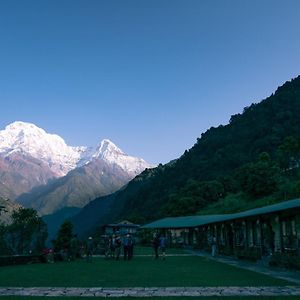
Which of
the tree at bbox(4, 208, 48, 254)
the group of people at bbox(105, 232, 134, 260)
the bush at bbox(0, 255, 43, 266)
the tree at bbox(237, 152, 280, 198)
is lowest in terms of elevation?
the bush at bbox(0, 255, 43, 266)

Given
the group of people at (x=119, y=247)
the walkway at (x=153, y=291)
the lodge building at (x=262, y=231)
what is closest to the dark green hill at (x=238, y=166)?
the lodge building at (x=262, y=231)

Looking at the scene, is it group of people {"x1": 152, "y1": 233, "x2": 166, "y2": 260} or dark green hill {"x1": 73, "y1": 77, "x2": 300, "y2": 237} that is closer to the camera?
group of people {"x1": 152, "y1": 233, "x2": 166, "y2": 260}

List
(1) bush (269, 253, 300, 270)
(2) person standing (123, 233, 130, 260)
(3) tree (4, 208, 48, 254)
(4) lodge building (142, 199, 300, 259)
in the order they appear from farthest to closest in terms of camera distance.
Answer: (3) tree (4, 208, 48, 254), (2) person standing (123, 233, 130, 260), (4) lodge building (142, 199, 300, 259), (1) bush (269, 253, 300, 270)

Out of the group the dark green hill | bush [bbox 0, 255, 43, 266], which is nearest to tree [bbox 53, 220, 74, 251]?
bush [bbox 0, 255, 43, 266]

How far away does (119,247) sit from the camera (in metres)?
26.2

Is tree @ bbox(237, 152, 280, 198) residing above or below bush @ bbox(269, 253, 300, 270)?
above

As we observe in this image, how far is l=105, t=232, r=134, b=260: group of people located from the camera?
2452 centimetres

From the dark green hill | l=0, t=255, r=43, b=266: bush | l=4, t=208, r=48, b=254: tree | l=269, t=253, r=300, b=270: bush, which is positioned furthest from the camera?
the dark green hill

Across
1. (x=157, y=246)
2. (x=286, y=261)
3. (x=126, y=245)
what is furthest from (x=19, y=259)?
(x=286, y=261)

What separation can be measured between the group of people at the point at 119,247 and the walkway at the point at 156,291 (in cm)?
1297

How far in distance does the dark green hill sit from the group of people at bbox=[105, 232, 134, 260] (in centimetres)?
2906

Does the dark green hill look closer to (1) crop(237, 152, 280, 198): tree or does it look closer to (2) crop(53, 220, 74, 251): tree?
(1) crop(237, 152, 280, 198): tree

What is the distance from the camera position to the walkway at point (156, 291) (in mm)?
10469

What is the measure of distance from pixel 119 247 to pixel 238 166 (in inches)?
2386
